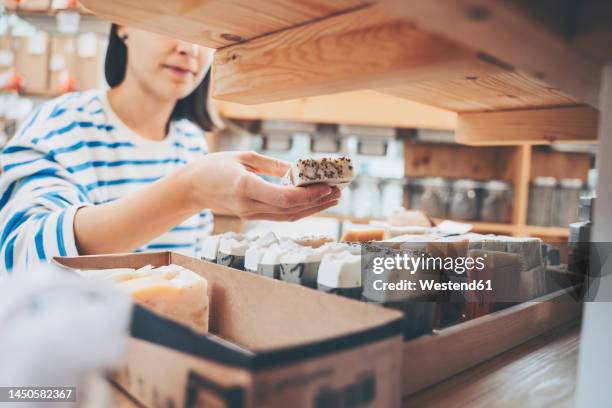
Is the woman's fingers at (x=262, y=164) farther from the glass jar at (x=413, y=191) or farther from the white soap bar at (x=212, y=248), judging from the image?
the glass jar at (x=413, y=191)

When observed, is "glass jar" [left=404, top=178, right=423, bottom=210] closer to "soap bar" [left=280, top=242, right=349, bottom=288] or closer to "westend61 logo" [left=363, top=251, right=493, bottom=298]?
"westend61 logo" [left=363, top=251, right=493, bottom=298]

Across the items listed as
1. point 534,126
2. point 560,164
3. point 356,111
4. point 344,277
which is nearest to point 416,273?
point 344,277

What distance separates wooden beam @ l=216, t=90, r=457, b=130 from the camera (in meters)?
3.08

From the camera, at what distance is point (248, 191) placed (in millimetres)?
1086

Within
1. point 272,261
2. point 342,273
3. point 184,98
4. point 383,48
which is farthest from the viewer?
point 184,98

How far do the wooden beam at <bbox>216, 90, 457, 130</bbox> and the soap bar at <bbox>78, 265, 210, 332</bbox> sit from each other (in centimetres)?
234

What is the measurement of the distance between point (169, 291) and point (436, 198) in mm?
2715

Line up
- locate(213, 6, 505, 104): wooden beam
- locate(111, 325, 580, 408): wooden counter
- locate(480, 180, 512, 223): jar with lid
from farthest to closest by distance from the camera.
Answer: locate(480, 180, 512, 223): jar with lid < locate(111, 325, 580, 408): wooden counter < locate(213, 6, 505, 104): wooden beam

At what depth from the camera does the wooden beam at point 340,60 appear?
63 centimetres

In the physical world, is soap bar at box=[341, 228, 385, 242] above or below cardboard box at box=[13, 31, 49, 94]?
below

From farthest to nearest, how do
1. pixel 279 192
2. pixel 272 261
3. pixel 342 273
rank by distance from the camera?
pixel 279 192 → pixel 272 261 → pixel 342 273

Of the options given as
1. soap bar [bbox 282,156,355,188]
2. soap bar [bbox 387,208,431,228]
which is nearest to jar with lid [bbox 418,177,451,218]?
soap bar [bbox 387,208,431,228]

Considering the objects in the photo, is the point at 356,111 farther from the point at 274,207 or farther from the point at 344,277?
the point at 344,277

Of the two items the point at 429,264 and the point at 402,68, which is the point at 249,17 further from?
the point at 429,264
